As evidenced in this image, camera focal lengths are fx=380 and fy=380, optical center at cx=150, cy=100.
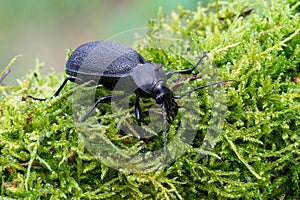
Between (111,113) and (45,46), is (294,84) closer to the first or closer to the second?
(111,113)

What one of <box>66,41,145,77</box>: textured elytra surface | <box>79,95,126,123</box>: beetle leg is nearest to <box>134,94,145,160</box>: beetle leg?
<box>79,95,126,123</box>: beetle leg

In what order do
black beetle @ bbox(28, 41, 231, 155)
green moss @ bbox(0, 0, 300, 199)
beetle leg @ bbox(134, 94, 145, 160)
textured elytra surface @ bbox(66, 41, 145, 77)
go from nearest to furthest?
green moss @ bbox(0, 0, 300, 199) < beetle leg @ bbox(134, 94, 145, 160) < black beetle @ bbox(28, 41, 231, 155) < textured elytra surface @ bbox(66, 41, 145, 77)

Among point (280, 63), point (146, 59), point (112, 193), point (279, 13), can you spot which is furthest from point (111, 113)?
point (279, 13)

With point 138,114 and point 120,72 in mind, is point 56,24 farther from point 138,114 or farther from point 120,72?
point 138,114

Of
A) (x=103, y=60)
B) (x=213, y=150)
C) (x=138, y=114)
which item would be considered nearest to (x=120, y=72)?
(x=103, y=60)

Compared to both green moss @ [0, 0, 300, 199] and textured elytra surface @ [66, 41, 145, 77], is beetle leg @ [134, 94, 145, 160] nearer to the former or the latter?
green moss @ [0, 0, 300, 199]

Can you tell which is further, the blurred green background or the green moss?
the blurred green background

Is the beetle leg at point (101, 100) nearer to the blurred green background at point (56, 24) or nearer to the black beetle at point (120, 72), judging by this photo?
the black beetle at point (120, 72)
